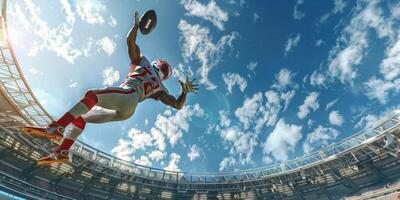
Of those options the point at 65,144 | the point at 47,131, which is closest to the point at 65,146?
the point at 65,144

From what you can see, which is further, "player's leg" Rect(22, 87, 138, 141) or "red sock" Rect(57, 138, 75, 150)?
"red sock" Rect(57, 138, 75, 150)

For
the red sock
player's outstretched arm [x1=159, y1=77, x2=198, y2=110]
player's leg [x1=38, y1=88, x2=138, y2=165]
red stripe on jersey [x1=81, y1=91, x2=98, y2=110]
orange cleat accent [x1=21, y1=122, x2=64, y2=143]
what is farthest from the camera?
player's outstretched arm [x1=159, y1=77, x2=198, y2=110]

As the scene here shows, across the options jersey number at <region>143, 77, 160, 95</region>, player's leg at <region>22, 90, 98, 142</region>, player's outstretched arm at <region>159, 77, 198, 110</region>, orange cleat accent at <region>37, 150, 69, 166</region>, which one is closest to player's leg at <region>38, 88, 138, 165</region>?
orange cleat accent at <region>37, 150, 69, 166</region>

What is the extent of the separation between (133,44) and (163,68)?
2.94 ft

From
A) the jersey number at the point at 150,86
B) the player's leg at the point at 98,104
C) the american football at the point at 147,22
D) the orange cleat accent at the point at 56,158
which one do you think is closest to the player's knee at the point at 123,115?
the player's leg at the point at 98,104

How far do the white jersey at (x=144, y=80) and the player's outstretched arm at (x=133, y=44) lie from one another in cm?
11

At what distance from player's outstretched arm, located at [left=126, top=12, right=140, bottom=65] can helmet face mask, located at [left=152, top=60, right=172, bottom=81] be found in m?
0.53

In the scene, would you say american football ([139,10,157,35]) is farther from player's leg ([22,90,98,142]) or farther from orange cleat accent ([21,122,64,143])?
orange cleat accent ([21,122,64,143])

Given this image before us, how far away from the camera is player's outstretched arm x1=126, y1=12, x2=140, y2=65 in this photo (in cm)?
550

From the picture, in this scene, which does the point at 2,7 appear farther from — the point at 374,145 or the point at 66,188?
the point at 374,145

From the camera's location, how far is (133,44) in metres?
5.80

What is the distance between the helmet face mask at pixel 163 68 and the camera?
632cm

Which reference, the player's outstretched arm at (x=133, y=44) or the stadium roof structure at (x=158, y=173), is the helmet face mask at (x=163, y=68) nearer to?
the player's outstretched arm at (x=133, y=44)

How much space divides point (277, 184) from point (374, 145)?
30.3 ft
